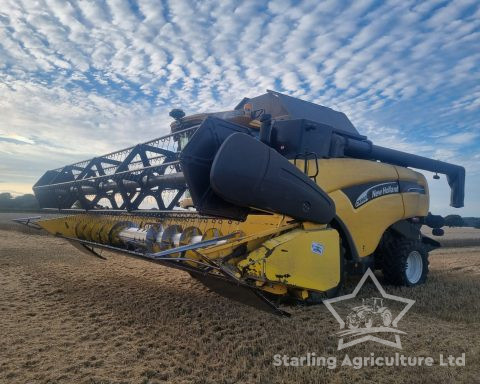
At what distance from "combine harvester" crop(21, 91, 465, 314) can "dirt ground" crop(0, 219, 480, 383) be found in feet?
1.09

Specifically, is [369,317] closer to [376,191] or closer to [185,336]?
[376,191]

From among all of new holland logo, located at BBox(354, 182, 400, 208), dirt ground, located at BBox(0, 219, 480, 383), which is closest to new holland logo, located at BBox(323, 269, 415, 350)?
dirt ground, located at BBox(0, 219, 480, 383)

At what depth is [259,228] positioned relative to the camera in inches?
152

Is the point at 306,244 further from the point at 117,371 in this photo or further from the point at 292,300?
the point at 117,371

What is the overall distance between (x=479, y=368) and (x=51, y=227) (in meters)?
6.31

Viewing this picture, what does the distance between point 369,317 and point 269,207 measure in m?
1.54

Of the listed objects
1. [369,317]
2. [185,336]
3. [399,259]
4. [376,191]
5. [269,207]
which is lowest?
[185,336]

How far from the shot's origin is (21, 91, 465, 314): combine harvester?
3.10 meters

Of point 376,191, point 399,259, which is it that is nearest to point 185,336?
point 376,191

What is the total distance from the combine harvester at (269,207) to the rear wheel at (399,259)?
0.01m

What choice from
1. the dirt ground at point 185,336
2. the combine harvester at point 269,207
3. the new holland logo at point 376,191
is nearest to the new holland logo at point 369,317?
the dirt ground at point 185,336

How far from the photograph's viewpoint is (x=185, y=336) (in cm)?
319

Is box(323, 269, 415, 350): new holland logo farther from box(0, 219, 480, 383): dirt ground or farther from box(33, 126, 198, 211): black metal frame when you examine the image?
box(33, 126, 198, 211): black metal frame

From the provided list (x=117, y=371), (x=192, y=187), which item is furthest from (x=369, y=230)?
(x=117, y=371)
